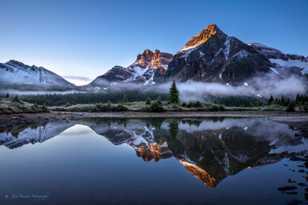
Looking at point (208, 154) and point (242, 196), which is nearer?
point (242, 196)

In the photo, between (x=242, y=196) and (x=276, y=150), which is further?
(x=276, y=150)

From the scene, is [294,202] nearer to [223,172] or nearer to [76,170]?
[223,172]

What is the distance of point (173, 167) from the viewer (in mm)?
16547

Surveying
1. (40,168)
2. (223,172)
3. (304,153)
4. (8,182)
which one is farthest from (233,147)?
(8,182)

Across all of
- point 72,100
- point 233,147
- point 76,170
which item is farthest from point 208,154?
point 72,100

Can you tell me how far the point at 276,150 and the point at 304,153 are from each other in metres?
2.36

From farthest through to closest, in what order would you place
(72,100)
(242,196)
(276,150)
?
(72,100)
(276,150)
(242,196)

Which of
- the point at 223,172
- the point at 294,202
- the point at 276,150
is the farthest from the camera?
the point at 276,150

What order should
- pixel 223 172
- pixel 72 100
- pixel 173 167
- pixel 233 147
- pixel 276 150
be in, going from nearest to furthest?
pixel 223 172 < pixel 173 167 < pixel 276 150 < pixel 233 147 < pixel 72 100

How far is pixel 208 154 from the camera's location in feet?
67.8

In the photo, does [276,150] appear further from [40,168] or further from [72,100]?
[72,100]

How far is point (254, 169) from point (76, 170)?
39.6 ft

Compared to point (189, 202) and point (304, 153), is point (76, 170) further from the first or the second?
point (304, 153)

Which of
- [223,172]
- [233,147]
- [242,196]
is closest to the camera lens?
[242,196]
